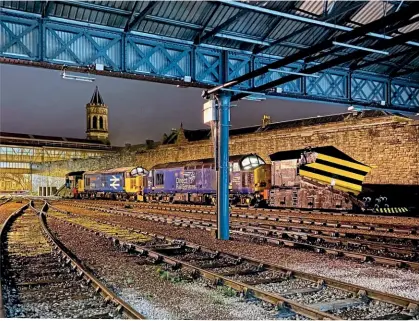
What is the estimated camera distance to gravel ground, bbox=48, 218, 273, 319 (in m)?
5.53

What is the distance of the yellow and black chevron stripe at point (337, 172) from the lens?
65.9ft

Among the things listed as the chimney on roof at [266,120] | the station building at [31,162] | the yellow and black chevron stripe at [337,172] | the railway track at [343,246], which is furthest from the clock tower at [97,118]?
the railway track at [343,246]

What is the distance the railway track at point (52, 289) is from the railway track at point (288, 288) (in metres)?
1.64

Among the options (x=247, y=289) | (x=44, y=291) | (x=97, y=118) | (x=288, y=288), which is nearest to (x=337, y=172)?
(x=288, y=288)

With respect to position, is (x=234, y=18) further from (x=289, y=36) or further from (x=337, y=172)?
(x=337, y=172)

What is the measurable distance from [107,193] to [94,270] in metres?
34.1

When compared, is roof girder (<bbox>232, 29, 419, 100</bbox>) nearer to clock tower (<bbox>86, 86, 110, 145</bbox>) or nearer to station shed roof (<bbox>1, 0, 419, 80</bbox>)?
station shed roof (<bbox>1, 0, 419, 80</bbox>)

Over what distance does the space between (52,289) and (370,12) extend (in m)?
8.82

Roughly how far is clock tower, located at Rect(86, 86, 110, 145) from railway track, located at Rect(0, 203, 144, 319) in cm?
9655

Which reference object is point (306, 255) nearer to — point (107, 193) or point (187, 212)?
point (187, 212)

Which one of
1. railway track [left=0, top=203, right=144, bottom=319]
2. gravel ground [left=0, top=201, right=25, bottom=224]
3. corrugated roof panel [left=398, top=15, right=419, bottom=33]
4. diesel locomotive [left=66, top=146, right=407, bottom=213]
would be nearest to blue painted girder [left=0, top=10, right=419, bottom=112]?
corrugated roof panel [left=398, top=15, right=419, bottom=33]

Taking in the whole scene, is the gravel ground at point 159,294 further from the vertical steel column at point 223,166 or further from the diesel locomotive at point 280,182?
the diesel locomotive at point 280,182

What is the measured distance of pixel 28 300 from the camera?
6230 millimetres

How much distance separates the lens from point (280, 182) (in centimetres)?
2248
